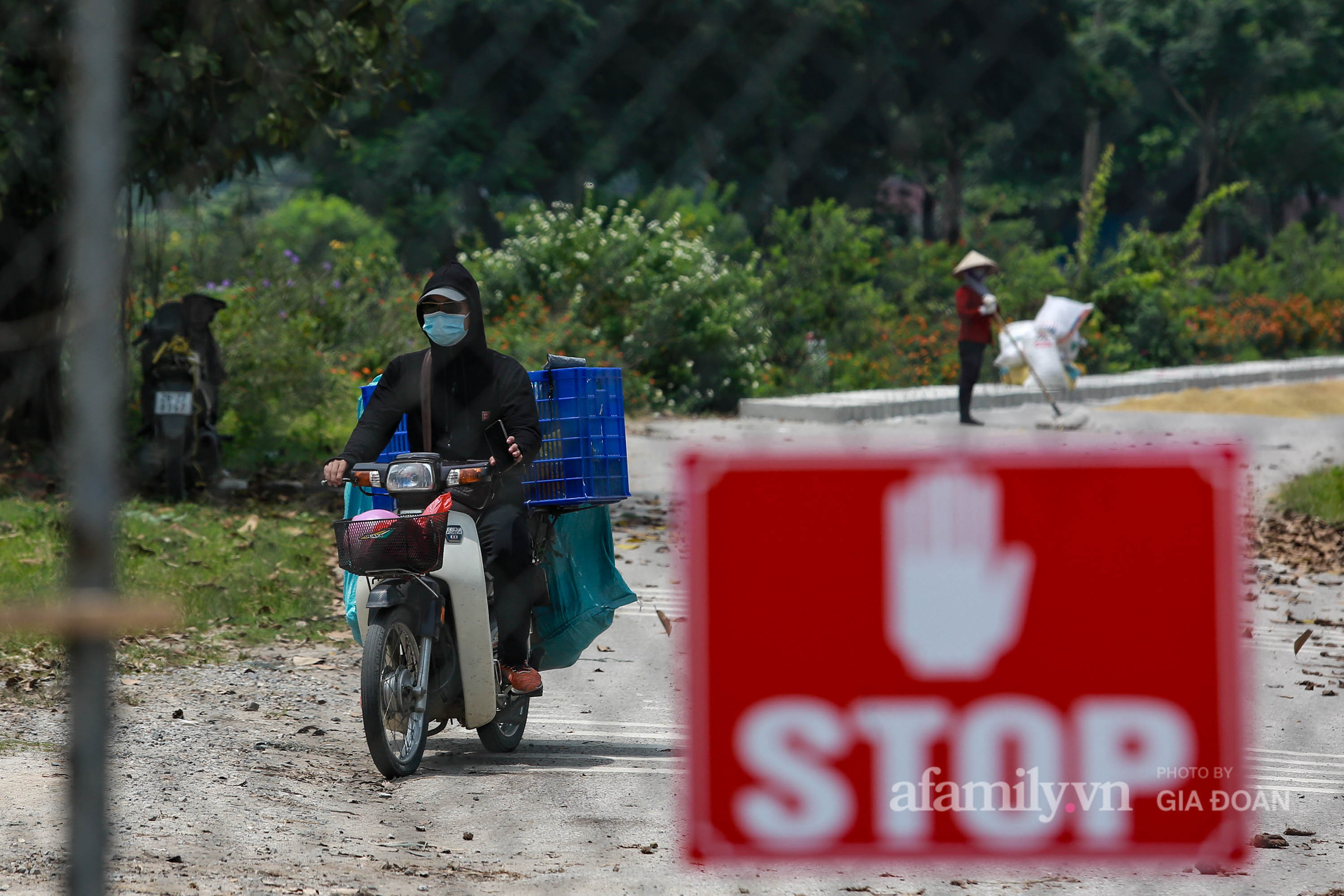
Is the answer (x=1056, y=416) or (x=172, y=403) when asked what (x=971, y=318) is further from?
(x=172, y=403)

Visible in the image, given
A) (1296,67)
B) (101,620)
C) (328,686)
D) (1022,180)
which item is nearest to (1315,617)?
(1296,67)

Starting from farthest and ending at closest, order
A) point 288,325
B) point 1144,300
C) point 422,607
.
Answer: point 1144,300 → point 288,325 → point 422,607

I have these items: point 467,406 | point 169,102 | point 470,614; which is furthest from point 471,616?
point 169,102

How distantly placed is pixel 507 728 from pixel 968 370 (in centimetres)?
1005

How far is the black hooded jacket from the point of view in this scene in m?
4.84

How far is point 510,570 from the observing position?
16.1 ft

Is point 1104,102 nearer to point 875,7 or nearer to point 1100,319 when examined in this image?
point 875,7

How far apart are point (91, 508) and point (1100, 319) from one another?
2098 cm

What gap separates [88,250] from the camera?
2.13 metres

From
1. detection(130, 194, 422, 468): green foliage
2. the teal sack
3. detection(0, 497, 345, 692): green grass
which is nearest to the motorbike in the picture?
the teal sack

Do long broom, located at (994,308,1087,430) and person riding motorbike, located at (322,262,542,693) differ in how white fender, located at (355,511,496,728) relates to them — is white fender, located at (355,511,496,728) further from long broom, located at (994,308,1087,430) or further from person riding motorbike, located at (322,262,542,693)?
long broom, located at (994,308,1087,430)

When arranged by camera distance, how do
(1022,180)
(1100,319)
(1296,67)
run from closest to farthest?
1. (1296,67)
2. (1022,180)
3. (1100,319)

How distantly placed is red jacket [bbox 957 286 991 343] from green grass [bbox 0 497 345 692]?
23.4ft

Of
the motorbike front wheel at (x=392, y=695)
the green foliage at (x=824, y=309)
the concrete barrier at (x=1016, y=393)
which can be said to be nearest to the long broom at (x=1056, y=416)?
the concrete barrier at (x=1016, y=393)
